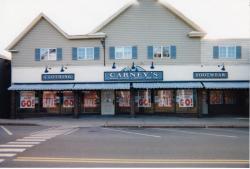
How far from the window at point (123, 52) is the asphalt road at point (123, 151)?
468 inches

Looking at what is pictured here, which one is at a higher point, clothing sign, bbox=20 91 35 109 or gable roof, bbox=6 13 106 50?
gable roof, bbox=6 13 106 50

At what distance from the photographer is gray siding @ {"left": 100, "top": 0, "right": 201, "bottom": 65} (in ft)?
87.1

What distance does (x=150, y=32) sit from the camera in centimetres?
2675

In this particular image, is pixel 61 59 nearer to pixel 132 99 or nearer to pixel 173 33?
pixel 132 99

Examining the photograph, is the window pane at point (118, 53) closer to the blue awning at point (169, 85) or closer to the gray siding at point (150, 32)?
the gray siding at point (150, 32)

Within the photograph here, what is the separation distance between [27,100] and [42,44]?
16.3 feet

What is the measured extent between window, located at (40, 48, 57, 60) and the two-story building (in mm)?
84

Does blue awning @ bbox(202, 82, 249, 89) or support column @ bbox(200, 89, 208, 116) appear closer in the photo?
blue awning @ bbox(202, 82, 249, 89)

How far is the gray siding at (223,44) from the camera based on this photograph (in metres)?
26.5

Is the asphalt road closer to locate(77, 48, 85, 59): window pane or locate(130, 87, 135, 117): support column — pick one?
locate(130, 87, 135, 117): support column

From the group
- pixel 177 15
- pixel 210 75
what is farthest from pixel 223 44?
pixel 177 15

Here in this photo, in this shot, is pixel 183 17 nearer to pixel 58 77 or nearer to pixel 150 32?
pixel 150 32

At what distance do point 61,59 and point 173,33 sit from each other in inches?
375

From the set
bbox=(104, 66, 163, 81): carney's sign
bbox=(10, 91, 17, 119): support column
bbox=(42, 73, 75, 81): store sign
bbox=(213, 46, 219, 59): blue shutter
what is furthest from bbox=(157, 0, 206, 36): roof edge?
bbox=(10, 91, 17, 119): support column
